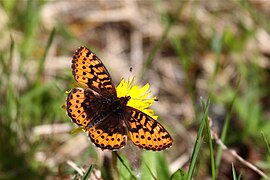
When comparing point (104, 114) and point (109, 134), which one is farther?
point (104, 114)

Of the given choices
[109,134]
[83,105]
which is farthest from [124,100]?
[109,134]

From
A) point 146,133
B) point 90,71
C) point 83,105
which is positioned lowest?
point 146,133

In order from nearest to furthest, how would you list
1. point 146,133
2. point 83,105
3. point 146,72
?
point 146,133, point 83,105, point 146,72

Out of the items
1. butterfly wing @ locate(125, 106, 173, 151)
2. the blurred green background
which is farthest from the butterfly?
the blurred green background

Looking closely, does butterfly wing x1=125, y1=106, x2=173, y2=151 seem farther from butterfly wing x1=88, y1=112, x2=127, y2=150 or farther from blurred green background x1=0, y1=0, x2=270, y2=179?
blurred green background x1=0, y1=0, x2=270, y2=179

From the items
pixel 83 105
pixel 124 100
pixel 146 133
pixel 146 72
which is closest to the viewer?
pixel 146 133

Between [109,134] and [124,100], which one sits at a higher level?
[124,100]

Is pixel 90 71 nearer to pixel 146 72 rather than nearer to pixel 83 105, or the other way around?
pixel 83 105

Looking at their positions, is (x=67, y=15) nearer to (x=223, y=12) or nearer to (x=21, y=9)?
(x=21, y=9)
